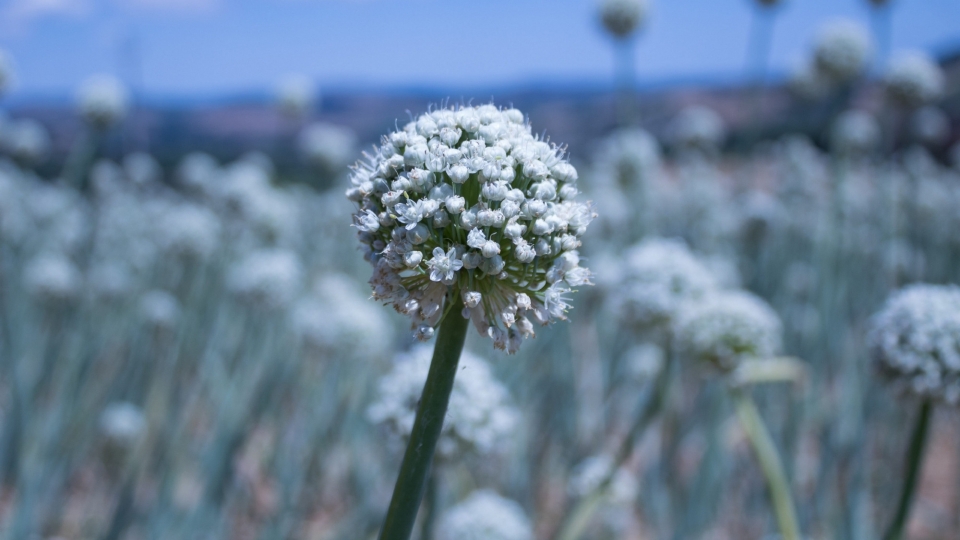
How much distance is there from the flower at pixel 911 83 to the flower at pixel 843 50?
0.22 m

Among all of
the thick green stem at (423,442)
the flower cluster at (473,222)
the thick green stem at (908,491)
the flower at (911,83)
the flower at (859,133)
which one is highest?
the flower at (859,133)

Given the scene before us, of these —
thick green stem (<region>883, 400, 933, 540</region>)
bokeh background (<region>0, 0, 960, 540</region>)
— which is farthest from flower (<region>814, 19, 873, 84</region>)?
thick green stem (<region>883, 400, 933, 540</region>)

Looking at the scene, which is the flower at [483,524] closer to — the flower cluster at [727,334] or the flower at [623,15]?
the flower cluster at [727,334]

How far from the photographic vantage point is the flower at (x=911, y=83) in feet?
12.9

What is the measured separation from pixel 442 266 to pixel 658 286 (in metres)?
1.57

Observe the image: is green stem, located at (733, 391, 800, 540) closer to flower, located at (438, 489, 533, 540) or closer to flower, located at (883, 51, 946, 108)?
flower, located at (438, 489, 533, 540)

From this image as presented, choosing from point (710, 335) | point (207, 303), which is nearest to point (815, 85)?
point (710, 335)

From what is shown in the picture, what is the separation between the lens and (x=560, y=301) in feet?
2.98

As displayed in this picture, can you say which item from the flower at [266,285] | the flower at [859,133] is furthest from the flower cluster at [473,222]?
the flower at [859,133]

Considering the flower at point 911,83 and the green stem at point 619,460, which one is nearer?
the green stem at point 619,460

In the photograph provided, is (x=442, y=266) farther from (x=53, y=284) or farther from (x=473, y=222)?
(x=53, y=284)

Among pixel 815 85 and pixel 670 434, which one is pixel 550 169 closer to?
pixel 670 434

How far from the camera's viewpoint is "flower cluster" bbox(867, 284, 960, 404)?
1474mm

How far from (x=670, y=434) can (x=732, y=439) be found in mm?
523
